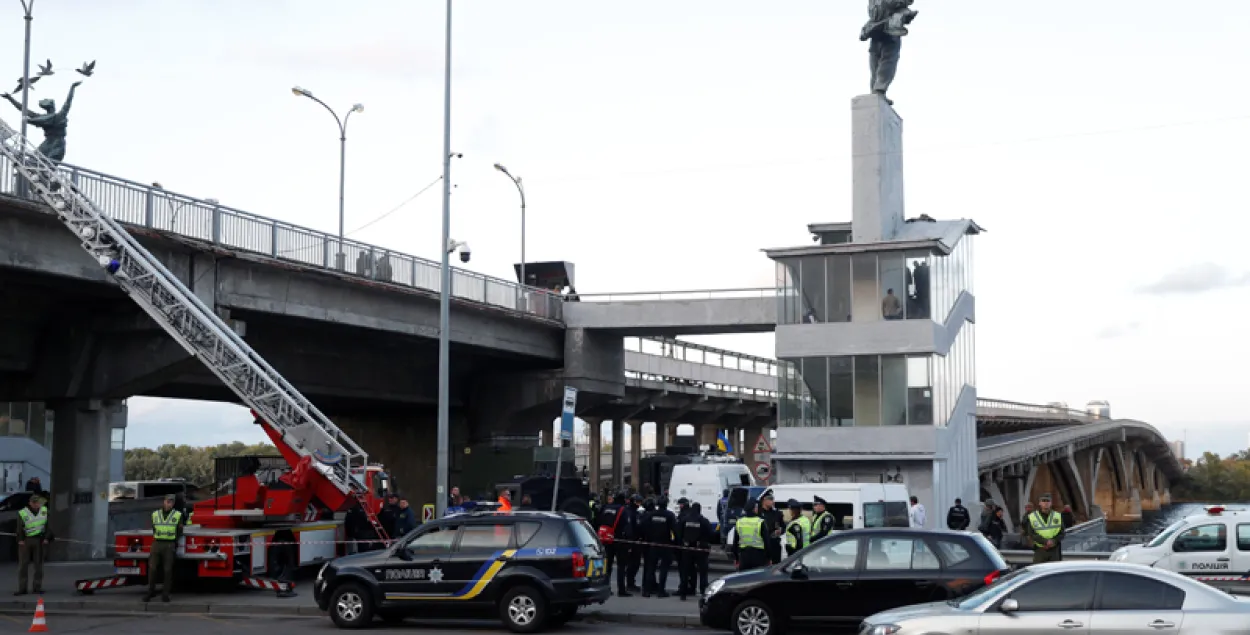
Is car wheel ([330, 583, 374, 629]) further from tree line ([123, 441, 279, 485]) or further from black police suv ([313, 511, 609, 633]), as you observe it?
tree line ([123, 441, 279, 485])

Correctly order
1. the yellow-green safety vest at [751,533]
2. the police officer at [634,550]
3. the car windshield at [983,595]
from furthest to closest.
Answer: the police officer at [634,550], the yellow-green safety vest at [751,533], the car windshield at [983,595]

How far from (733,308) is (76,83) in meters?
19.7

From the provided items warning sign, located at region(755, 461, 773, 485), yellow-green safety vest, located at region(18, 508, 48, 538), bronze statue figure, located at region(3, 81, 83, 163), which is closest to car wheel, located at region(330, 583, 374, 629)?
yellow-green safety vest, located at region(18, 508, 48, 538)

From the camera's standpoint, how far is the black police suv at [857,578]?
13.9 m

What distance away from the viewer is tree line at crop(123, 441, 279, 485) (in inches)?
4641

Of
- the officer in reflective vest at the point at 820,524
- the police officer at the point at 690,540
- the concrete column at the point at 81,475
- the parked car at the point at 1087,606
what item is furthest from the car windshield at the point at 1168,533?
the concrete column at the point at 81,475

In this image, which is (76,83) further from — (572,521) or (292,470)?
(572,521)

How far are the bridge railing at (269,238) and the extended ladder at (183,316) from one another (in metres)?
0.47

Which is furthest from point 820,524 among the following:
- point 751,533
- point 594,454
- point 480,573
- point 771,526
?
point 594,454

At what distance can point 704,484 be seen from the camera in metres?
28.9

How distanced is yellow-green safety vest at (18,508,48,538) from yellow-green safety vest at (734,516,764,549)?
11752mm

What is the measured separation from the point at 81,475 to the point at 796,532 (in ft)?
63.4

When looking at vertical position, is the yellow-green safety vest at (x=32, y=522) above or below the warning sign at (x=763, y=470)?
below

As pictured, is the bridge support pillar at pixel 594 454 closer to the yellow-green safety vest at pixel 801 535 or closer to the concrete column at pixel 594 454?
the concrete column at pixel 594 454
